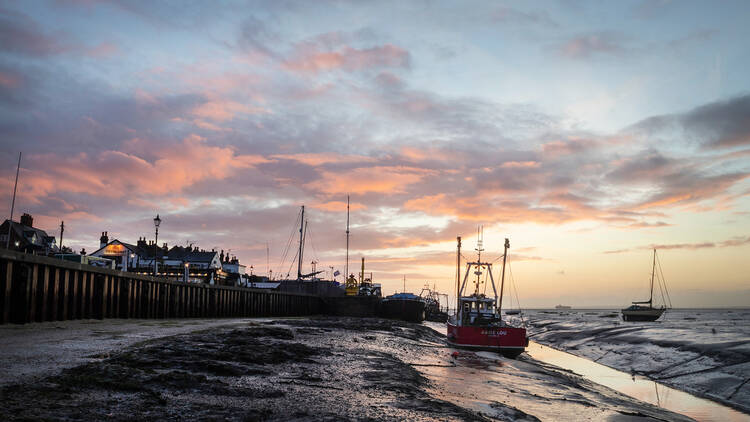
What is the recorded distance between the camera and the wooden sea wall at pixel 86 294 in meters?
16.7

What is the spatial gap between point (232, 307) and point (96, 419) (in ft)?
123

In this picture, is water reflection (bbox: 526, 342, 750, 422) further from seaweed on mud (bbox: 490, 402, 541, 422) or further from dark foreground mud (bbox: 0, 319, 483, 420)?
dark foreground mud (bbox: 0, 319, 483, 420)

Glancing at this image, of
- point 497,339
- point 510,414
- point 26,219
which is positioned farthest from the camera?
point 26,219

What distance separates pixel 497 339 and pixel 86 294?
20655 millimetres

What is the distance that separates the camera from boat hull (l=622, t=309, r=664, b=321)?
91312mm

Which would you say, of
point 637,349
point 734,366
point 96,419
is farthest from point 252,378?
point 637,349

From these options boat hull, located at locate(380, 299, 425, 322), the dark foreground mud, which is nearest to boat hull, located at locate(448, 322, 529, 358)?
the dark foreground mud

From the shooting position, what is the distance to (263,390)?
8250 mm

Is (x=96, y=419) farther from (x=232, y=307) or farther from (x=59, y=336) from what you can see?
(x=232, y=307)

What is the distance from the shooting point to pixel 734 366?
2323 centimetres

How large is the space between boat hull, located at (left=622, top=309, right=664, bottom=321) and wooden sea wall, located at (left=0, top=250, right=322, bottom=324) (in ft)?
265

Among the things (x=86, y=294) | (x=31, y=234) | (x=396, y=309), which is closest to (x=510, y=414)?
(x=86, y=294)

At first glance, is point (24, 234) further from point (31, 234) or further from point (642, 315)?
point (642, 315)

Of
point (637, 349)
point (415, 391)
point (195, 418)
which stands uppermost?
point (195, 418)
